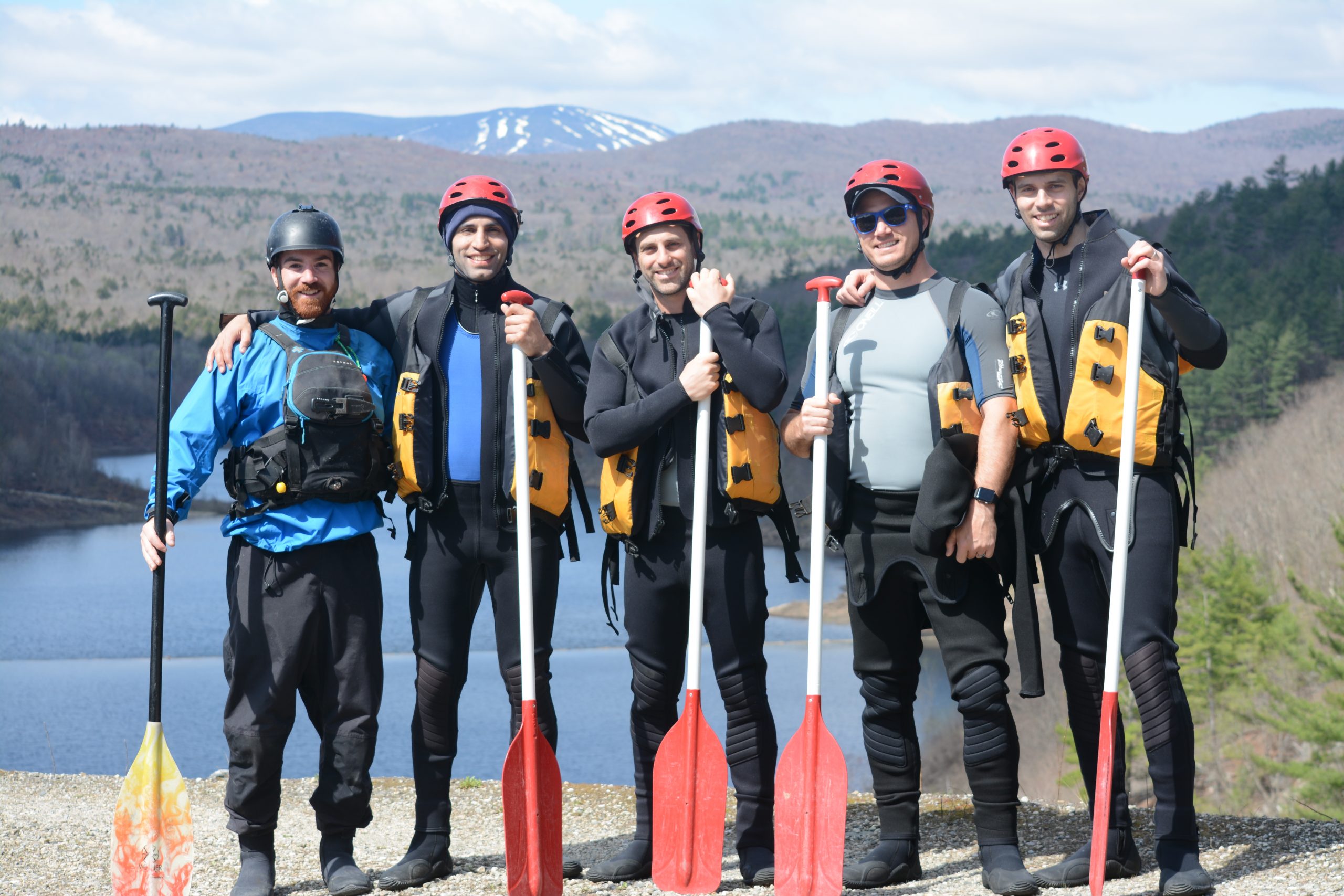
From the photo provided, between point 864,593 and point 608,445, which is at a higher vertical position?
point 608,445

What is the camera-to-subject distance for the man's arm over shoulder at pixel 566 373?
445cm

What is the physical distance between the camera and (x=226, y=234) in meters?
150

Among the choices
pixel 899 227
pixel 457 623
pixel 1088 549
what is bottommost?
pixel 457 623

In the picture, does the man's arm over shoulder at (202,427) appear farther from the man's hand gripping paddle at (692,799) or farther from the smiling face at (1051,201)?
the smiling face at (1051,201)

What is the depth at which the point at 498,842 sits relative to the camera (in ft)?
17.7

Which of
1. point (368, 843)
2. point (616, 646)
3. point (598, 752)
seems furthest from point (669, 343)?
point (616, 646)

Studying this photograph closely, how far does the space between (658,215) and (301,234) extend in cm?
130

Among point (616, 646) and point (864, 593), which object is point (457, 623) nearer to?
point (864, 593)

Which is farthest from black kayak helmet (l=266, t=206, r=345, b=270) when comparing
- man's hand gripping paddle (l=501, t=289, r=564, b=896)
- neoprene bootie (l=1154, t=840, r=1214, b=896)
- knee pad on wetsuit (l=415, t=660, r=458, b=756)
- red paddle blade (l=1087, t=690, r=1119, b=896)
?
neoprene bootie (l=1154, t=840, r=1214, b=896)

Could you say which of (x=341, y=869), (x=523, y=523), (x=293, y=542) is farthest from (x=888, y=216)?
(x=341, y=869)

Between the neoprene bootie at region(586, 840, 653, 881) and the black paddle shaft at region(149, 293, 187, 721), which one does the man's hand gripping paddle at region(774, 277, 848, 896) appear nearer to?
the neoprene bootie at region(586, 840, 653, 881)

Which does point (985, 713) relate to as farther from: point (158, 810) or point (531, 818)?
point (158, 810)

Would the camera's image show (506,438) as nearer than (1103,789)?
No

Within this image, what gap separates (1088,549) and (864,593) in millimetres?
764
